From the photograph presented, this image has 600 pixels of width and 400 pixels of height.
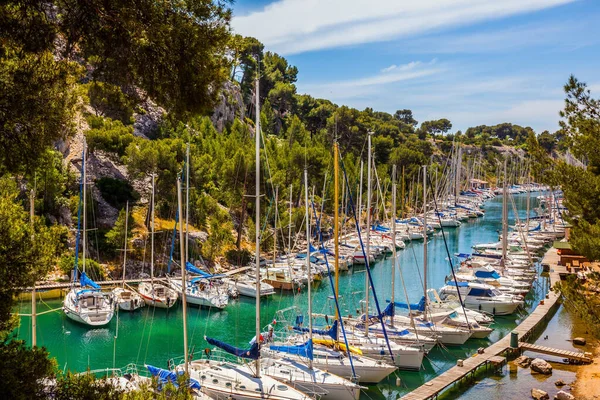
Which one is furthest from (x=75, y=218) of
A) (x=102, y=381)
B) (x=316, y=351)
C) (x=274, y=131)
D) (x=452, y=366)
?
(x=274, y=131)

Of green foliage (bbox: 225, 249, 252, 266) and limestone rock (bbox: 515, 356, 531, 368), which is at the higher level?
green foliage (bbox: 225, 249, 252, 266)

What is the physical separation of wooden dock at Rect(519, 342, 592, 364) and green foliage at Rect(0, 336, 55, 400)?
20.4 m

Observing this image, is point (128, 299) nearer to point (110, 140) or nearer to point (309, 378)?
point (309, 378)

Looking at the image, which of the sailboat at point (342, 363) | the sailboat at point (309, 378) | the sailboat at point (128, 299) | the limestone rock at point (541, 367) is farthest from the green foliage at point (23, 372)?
the sailboat at point (128, 299)

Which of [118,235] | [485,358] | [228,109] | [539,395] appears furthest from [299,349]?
[228,109]

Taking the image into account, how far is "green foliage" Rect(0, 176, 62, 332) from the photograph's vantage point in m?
7.68

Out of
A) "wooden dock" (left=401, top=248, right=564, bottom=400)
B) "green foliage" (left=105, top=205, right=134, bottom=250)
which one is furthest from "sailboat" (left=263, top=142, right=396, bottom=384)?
"green foliage" (left=105, top=205, right=134, bottom=250)

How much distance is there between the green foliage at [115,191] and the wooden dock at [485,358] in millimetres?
27583

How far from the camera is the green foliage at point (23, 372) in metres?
6.94

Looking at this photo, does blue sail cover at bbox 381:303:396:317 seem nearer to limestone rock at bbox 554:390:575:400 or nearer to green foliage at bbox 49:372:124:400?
limestone rock at bbox 554:390:575:400

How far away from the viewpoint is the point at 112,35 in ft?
23.8

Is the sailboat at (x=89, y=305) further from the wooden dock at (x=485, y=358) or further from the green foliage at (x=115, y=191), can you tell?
the wooden dock at (x=485, y=358)

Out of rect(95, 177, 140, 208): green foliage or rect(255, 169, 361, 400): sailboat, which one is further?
rect(95, 177, 140, 208): green foliage

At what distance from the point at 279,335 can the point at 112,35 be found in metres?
18.9
